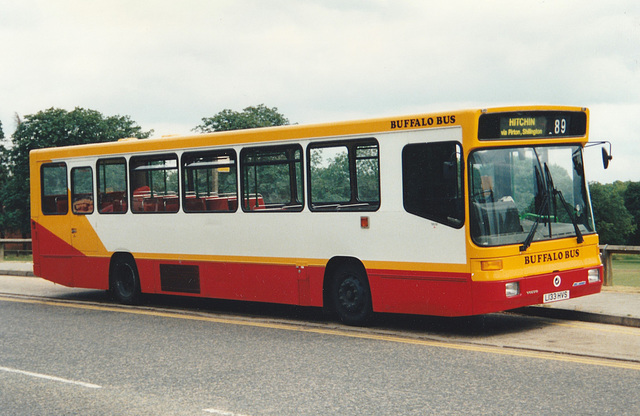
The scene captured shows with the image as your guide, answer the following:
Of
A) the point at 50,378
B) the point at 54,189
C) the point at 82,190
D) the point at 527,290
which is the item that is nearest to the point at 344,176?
the point at 527,290

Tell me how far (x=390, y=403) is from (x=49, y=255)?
10.7m

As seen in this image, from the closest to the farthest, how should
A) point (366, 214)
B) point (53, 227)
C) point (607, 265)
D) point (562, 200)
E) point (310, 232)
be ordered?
point (562, 200)
point (366, 214)
point (310, 232)
point (607, 265)
point (53, 227)

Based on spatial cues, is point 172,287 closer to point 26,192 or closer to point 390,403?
point 390,403

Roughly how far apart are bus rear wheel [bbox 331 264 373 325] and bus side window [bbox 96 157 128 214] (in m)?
4.89

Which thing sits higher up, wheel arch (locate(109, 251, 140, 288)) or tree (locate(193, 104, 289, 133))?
tree (locate(193, 104, 289, 133))

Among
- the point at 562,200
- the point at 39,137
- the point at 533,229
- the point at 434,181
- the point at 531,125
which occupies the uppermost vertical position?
the point at 39,137

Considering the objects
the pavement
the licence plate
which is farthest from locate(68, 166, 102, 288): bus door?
the licence plate

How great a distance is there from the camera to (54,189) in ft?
51.6

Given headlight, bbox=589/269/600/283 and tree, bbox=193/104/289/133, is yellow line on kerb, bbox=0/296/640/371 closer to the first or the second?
headlight, bbox=589/269/600/283

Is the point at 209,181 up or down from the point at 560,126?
down

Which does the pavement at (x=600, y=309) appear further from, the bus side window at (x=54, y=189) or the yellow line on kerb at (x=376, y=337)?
the bus side window at (x=54, y=189)

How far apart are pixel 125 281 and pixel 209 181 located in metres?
2.94

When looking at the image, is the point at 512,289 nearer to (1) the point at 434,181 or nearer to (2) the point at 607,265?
(1) the point at 434,181

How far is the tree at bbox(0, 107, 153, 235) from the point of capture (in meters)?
57.8
